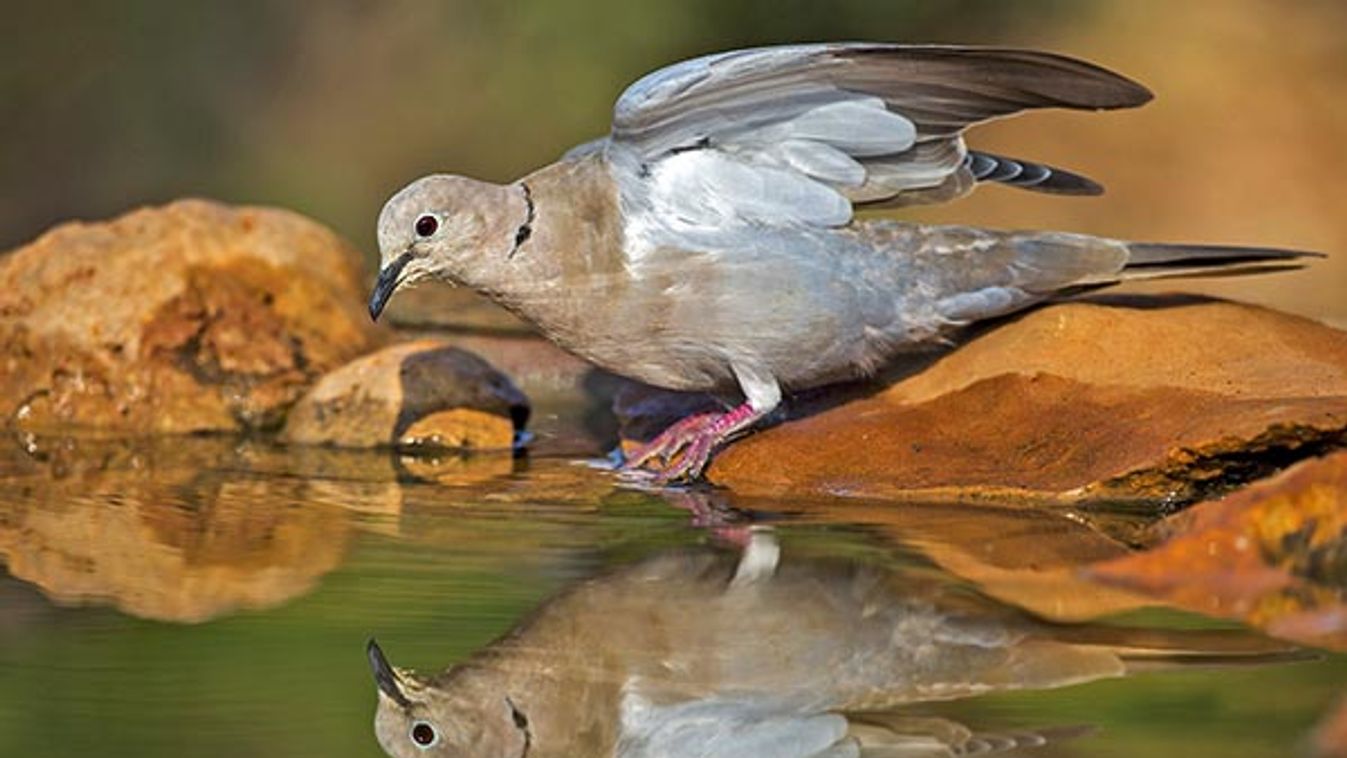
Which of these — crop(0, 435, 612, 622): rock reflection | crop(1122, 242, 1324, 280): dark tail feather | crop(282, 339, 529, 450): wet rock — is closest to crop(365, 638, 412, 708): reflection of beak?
crop(0, 435, 612, 622): rock reflection

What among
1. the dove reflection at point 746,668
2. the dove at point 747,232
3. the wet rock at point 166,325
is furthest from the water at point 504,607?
the wet rock at point 166,325

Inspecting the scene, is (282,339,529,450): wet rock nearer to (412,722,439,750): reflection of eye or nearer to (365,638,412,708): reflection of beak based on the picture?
(365,638,412,708): reflection of beak

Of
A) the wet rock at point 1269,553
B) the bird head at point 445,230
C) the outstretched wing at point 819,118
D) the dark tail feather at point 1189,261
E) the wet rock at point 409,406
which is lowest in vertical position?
the wet rock at point 409,406

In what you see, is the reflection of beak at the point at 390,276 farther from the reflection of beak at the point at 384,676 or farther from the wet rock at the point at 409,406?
the reflection of beak at the point at 384,676

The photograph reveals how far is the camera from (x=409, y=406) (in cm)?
606

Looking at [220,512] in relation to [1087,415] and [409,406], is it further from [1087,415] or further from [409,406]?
[1087,415]

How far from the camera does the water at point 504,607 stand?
3.22 meters

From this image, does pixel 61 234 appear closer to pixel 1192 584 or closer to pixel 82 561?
pixel 82 561

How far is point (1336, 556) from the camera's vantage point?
3.88 m

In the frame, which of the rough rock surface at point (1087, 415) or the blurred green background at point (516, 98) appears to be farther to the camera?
the blurred green background at point (516, 98)

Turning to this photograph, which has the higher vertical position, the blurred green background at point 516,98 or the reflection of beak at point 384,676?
the blurred green background at point 516,98

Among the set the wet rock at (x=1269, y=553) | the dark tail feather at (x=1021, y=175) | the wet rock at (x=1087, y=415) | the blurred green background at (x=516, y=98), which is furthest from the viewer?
the blurred green background at (x=516, y=98)

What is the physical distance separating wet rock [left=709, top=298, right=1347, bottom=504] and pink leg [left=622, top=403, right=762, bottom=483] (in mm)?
66

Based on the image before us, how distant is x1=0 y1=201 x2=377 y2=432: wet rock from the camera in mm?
6281
